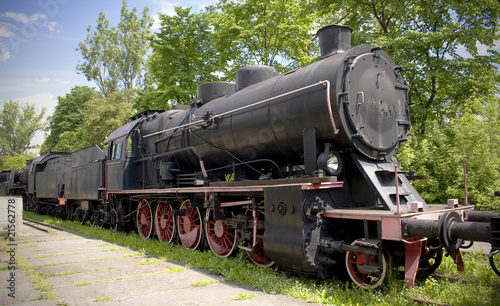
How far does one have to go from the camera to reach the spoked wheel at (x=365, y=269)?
4715 mm

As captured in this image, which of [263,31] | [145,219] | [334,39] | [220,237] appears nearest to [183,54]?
[263,31]

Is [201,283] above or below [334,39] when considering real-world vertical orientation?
below

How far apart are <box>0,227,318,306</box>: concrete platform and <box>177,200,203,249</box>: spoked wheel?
3.18 ft

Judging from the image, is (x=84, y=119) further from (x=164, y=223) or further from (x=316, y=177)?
(x=316, y=177)

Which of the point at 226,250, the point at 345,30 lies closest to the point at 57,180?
the point at 226,250

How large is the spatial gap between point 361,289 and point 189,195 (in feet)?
14.8

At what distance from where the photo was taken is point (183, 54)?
20.3m

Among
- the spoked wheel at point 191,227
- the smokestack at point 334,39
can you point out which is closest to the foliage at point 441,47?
the smokestack at point 334,39

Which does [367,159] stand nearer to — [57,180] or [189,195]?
[189,195]

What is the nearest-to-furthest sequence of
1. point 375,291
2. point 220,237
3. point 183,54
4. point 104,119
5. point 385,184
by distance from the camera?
point 375,291, point 385,184, point 220,237, point 183,54, point 104,119

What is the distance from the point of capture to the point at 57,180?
1719 centimetres

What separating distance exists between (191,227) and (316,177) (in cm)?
436

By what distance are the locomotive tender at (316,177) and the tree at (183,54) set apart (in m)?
11.2

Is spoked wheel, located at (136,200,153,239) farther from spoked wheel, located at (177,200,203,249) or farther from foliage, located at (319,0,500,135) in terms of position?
foliage, located at (319,0,500,135)
